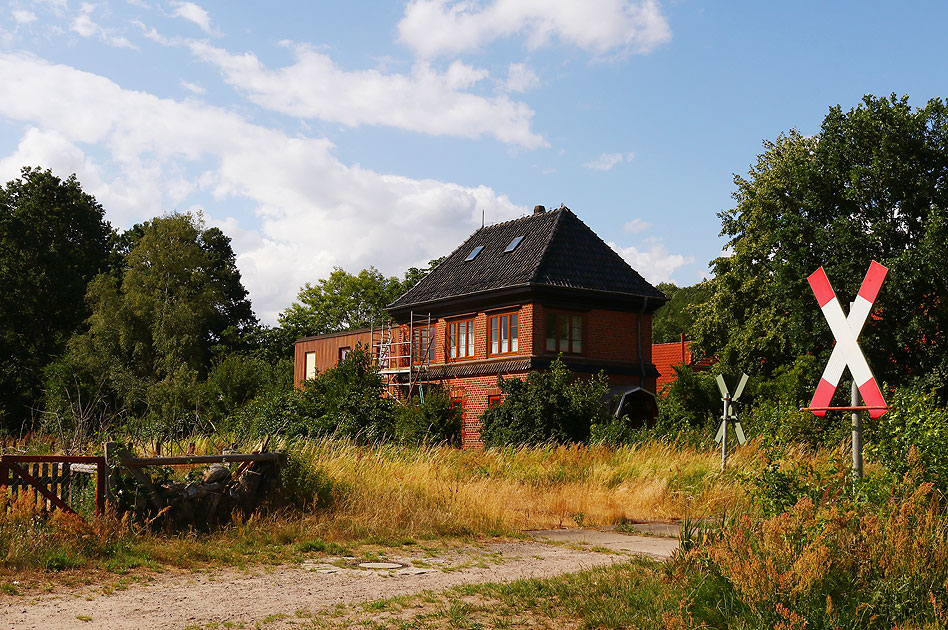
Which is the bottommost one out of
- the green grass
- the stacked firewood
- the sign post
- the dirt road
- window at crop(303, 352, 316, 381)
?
the dirt road

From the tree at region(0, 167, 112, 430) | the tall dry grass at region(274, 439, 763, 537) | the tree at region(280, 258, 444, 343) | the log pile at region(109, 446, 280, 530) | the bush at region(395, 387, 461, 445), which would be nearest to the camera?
the log pile at region(109, 446, 280, 530)

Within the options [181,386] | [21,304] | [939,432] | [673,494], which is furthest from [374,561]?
[21,304]

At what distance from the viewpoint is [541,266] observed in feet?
103

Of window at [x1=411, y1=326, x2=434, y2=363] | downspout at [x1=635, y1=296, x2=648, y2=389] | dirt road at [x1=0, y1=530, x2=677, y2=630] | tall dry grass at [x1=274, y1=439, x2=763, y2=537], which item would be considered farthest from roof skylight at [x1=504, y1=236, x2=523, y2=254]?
dirt road at [x1=0, y1=530, x2=677, y2=630]

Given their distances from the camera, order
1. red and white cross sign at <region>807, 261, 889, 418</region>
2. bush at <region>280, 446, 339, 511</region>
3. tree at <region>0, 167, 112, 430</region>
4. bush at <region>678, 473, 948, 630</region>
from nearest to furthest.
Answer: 1. bush at <region>678, 473, 948, 630</region>
2. red and white cross sign at <region>807, 261, 889, 418</region>
3. bush at <region>280, 446, 339, 511</region>
4. tree at <region>0, 167, 112, 430</region>

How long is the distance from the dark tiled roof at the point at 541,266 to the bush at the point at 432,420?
6.31 m

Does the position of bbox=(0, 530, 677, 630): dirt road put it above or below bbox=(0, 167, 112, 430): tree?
below

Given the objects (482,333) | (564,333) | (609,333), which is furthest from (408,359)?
(609,333)

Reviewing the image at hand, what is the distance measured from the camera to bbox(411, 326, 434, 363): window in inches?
1379

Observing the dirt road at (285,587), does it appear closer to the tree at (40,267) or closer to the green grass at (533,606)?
the green grass at (533,606)

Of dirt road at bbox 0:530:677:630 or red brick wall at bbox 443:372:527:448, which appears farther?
red brick wall at bbox 443:372:527:448

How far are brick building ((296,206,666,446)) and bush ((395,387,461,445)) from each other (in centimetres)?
370

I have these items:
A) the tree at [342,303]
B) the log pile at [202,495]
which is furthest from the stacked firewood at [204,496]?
the tree at [342,303]

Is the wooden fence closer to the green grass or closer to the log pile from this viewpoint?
the log pile
